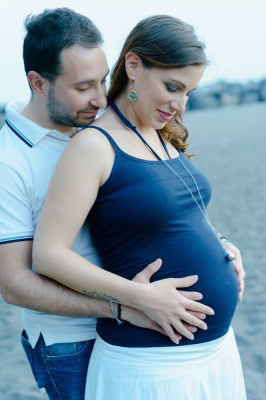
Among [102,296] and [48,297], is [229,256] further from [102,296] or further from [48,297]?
[48,297]

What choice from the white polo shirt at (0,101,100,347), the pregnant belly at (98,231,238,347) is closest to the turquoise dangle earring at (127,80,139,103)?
the white polo shirt at (0,101,100,347)

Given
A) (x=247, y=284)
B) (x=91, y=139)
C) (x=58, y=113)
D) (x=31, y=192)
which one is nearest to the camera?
(x=91, y=139)

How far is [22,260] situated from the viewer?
1.95 metres

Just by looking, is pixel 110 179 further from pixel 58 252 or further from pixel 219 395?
pixel 219 395

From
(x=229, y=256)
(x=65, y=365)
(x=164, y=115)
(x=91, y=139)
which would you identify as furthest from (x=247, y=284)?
(x=91, y=139)

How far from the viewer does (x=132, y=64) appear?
201cm

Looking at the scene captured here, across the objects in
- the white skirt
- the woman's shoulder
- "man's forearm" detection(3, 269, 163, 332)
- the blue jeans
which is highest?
the woman's shoulder

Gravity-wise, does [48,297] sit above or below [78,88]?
below

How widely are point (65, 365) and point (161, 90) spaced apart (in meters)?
1.00

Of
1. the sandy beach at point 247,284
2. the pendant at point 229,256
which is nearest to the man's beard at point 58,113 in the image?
the pendant at point 229,256

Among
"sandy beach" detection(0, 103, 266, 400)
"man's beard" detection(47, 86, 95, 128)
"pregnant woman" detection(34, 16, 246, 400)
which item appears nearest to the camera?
"pregnant woman" detection(34, 16, 246, 400)

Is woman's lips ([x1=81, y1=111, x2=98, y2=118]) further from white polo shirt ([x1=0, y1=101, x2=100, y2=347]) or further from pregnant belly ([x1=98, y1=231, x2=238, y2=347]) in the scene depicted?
pregnant belly ([x1=98, y1=231, x2=238, y2=347])

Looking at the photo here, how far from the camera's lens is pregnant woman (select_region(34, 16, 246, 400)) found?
72.4 inches

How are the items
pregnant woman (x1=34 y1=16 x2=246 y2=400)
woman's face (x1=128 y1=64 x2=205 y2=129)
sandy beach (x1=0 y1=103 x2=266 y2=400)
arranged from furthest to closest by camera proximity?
sandy beach (x1=0 y1=103 x2=266 y2=400), woman's face (x1=128 y1=64 x2=205 y2=129), pregnant woman (x1=34 y1=16 x2=246 y2=400)
